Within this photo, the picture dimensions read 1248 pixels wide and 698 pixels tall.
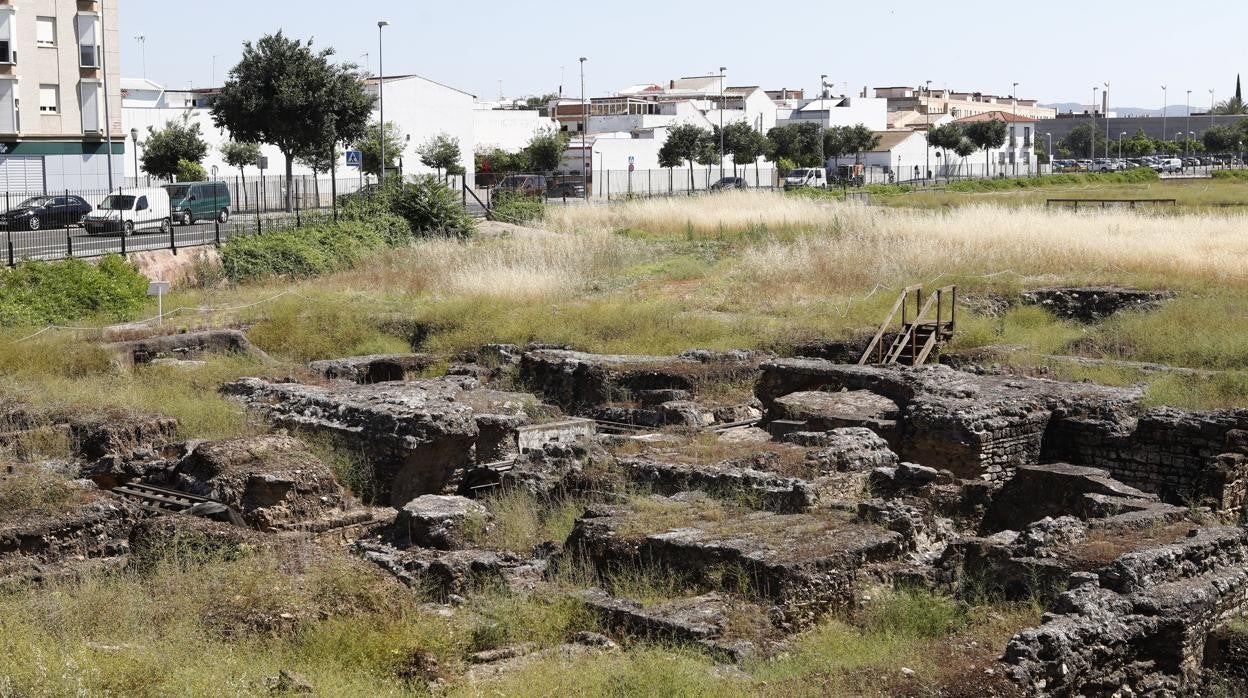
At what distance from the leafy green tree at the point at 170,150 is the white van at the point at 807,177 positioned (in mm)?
27284

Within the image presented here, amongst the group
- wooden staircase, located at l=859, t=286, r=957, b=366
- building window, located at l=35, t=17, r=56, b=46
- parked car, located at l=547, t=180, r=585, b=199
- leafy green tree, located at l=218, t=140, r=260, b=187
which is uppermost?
building window, located at l=35, t=17, r=56, b=46

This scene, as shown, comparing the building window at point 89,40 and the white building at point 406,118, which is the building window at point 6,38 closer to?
the building window at point 89,40

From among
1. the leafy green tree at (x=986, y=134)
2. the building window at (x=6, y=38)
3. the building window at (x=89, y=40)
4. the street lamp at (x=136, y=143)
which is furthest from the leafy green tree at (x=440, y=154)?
the leafy green tree at (x=986, y=134)

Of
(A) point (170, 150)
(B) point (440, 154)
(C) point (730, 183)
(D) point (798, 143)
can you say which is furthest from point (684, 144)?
(A) point (170, 150)

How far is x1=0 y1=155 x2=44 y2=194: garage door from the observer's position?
139ft

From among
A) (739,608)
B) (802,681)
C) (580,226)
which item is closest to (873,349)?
(739,608)

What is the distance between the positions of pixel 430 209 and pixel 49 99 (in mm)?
18376

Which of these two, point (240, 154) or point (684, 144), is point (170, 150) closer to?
point (240, 154)

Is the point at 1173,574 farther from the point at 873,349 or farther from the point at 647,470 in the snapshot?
the point at 873,349

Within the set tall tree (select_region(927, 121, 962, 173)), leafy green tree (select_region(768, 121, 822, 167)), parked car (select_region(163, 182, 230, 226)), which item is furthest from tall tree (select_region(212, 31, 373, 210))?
tall tree (select_region(927, 121, 962, 173))

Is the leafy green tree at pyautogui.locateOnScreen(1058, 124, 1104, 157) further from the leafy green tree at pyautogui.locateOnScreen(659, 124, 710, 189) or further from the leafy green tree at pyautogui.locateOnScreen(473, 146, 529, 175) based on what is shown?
the leafy green tree at pyautogui.locateOnScreen(473, 146, 529, 175)

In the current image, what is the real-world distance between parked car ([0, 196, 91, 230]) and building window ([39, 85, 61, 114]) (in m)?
9.83

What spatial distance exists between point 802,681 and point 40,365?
42.9 ft

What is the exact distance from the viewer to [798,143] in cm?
7431
